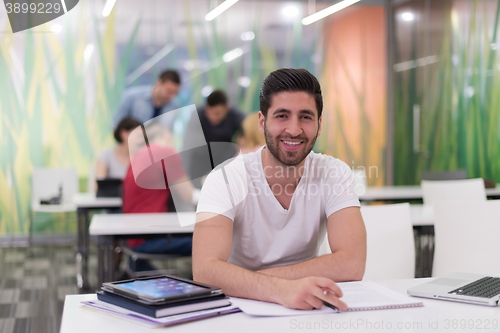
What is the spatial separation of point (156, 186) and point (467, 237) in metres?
1.78

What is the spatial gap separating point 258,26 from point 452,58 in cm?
240

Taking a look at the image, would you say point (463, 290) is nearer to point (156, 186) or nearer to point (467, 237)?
point (467, 237)

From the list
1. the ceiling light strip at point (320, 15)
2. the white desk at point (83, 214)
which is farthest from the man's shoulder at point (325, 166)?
the ceiling light strip at point (320, 15)

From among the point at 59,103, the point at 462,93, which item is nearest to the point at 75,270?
the point at 59,103

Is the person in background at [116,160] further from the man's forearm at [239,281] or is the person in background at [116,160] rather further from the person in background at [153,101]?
the man's forearm at [239,281]

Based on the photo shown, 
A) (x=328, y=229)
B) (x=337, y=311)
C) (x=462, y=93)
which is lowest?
(x=337, y=311)

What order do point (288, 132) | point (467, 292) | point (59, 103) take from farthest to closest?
point (59, 103)
point (288, 132)
point (467, 292)

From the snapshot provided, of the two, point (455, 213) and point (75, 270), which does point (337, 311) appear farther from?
point (75, 270)

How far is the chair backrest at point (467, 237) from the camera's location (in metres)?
2.38

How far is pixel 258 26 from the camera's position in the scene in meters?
7.00

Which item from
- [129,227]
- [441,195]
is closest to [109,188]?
[129,227]

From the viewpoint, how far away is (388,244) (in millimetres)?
2348

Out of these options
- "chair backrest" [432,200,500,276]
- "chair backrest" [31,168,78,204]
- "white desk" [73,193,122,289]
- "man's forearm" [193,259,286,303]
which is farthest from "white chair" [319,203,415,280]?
"chair backrest" [31,168,78,204]

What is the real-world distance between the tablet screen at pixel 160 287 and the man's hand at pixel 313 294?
0.23 meters
